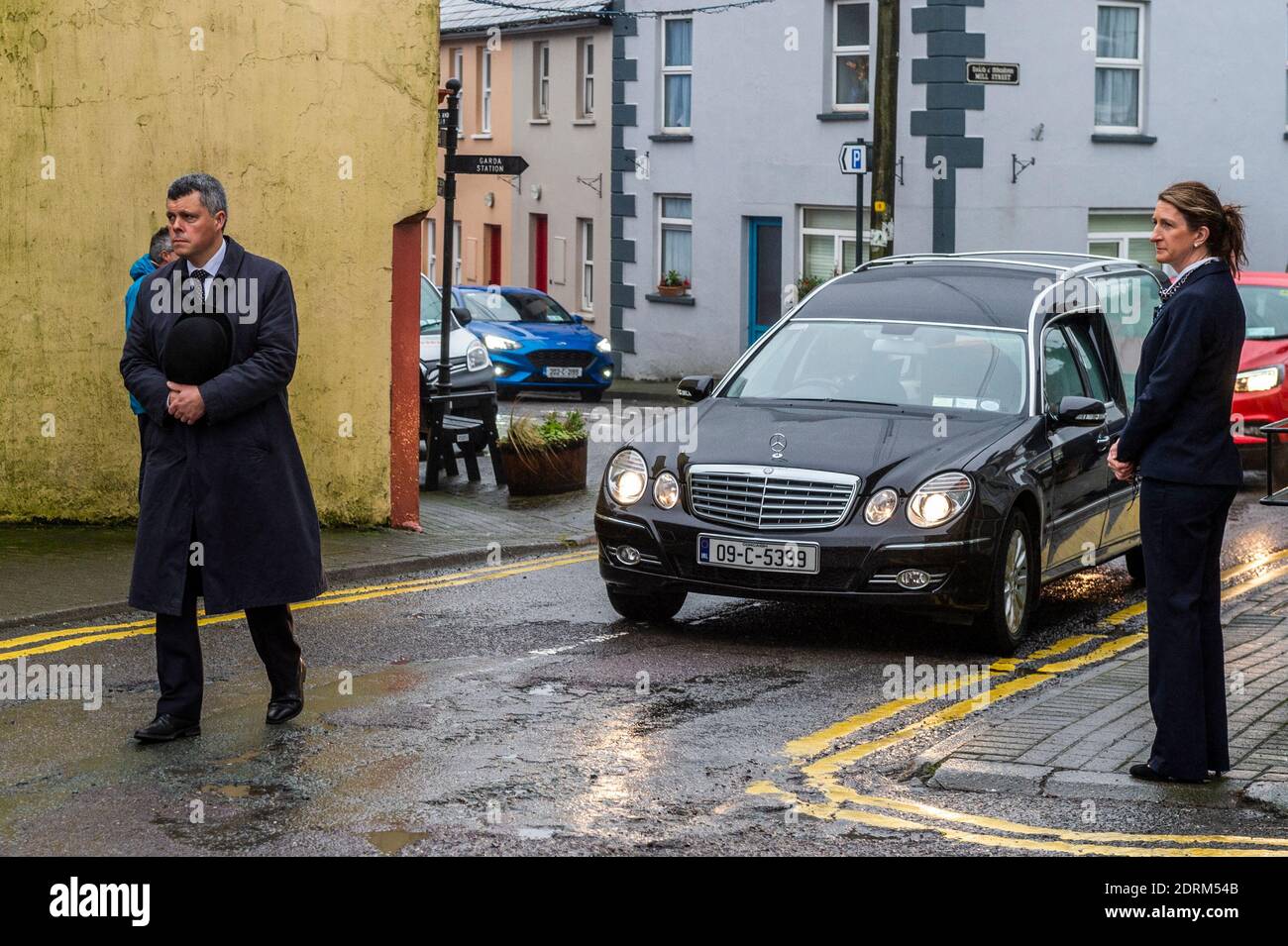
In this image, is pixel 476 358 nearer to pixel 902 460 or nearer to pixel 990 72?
pixel 990 72

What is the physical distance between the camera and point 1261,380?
17609 mm

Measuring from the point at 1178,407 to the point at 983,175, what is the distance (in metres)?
23.6

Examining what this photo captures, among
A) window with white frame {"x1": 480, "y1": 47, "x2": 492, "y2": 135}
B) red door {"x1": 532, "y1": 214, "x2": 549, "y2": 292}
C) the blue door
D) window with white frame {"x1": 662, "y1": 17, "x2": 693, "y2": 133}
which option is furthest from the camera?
window with white frame {"x1": 480, "y1": 47, "x2": 492, "y2": 135}

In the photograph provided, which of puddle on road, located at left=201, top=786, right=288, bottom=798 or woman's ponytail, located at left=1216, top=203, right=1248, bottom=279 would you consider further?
woman's ponytail, located at left=1216, top=203, right=1248, bottom=279

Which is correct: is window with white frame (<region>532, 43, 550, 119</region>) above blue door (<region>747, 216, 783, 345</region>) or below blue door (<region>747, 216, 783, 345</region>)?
above

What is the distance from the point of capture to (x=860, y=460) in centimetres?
959

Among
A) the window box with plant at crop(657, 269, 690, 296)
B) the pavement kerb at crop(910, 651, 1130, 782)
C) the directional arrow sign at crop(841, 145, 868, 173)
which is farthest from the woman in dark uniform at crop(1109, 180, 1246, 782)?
the window box with plant at crop(657, 269, 690, 296)

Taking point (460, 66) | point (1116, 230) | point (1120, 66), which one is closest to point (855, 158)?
point (1116, 230)

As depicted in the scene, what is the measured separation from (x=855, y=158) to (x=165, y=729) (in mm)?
18168

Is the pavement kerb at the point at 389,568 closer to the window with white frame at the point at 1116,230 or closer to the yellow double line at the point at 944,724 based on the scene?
the yellow double line at the point at 944,724

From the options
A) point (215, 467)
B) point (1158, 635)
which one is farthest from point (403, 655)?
point (1158, 635)

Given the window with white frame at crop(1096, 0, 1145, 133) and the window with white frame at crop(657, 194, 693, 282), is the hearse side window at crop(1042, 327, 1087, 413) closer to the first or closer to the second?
the window with white frame at crop(1096, 0, 1145, 133)

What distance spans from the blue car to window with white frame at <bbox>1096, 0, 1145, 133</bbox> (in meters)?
8.42

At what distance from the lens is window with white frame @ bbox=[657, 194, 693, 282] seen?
35.5 meters
